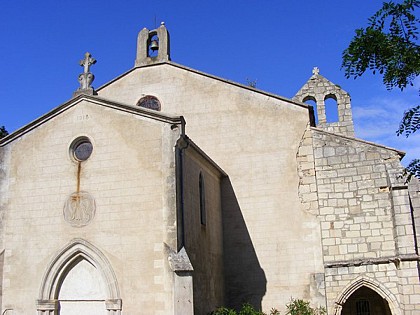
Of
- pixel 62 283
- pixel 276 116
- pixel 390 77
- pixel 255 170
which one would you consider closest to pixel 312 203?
pixel 255 170

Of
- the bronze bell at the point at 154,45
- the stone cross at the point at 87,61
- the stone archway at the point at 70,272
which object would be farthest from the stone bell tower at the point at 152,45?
the stone archway at the point at 70,272

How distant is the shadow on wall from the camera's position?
52.0 feet

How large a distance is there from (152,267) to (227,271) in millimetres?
5188

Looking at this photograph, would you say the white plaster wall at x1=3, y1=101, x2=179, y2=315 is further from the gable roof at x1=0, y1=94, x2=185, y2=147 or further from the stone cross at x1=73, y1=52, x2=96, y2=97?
the stone cross at x1=73, y1=52, x2=96, y2=97

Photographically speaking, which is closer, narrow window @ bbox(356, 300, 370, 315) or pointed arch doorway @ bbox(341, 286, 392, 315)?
pointed arch doorway @ bbox(341, 286, 392, 315)

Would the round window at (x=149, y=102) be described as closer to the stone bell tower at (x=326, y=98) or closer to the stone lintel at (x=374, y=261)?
the stone bell tower at (x=326, y=98)

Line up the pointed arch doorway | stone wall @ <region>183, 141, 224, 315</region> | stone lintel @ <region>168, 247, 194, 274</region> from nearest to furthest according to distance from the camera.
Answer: stone lintel @ <region>168, 247, 194, 274</region>
stone wall @ <region>183, 141, 224, 315</region>
the pointed arch doorway

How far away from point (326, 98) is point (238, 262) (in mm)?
9571

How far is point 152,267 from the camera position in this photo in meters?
11.7

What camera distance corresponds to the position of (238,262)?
16234mm

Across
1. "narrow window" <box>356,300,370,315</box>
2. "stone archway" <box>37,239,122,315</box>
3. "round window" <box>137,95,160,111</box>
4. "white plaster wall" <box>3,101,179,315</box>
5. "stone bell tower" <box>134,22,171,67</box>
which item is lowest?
"narrow window" <box>356,300,370,315</box>

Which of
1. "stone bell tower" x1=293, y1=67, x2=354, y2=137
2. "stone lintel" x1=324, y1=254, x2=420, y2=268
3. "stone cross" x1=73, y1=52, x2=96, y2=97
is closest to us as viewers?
"stone cross" x1=73, y1=52, x2=96, y2=97

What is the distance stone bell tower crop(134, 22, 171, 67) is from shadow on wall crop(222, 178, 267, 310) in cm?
604

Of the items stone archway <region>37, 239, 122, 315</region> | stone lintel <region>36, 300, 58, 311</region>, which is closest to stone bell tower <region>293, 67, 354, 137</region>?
stone archway <region>37, 239, 122, 315</region>
